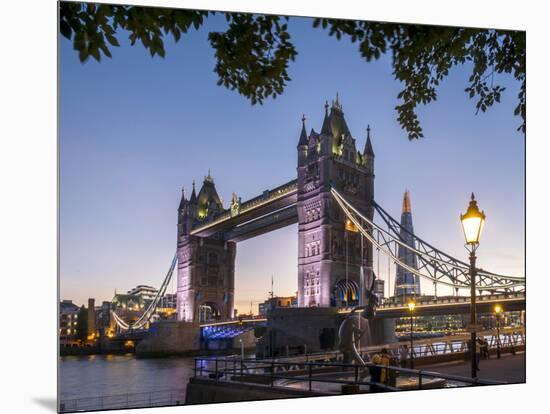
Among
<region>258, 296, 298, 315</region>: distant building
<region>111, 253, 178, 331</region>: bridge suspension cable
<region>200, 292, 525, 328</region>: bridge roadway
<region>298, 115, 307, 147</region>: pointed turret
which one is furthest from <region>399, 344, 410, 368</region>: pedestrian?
<region>111, 253, 178, 331</region>: bridge suspension cable

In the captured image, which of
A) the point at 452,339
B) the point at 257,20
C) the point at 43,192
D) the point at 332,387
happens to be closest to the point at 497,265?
the point at 452,339

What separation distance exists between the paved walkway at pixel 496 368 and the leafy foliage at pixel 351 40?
3744 mm

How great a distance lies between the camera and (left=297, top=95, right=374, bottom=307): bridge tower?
10805mm

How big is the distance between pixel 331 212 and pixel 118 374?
18.0 feet

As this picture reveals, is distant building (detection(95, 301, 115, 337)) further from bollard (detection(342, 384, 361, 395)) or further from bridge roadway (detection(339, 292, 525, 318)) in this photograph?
bridge roadway (detection(339, 292, 525, 318))

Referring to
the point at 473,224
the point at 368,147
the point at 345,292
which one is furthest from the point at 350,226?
the point at 473,224

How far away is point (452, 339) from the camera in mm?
12797

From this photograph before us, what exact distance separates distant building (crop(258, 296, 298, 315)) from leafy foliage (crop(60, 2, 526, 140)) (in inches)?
158

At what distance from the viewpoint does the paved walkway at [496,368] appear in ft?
31.5

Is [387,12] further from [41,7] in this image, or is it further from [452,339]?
[452,339]

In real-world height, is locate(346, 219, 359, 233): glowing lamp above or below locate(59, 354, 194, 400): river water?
above

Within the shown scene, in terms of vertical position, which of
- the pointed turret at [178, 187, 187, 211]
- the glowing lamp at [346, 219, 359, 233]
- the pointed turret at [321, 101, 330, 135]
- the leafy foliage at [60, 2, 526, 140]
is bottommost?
the glowing lamp at [346, 219, 359, 233]

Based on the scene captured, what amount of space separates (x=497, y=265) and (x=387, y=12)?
4570 mm

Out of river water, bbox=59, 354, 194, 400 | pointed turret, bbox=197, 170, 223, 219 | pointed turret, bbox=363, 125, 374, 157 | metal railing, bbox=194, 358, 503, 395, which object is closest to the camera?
metal railing, bbox=194, 358, 503, 395
